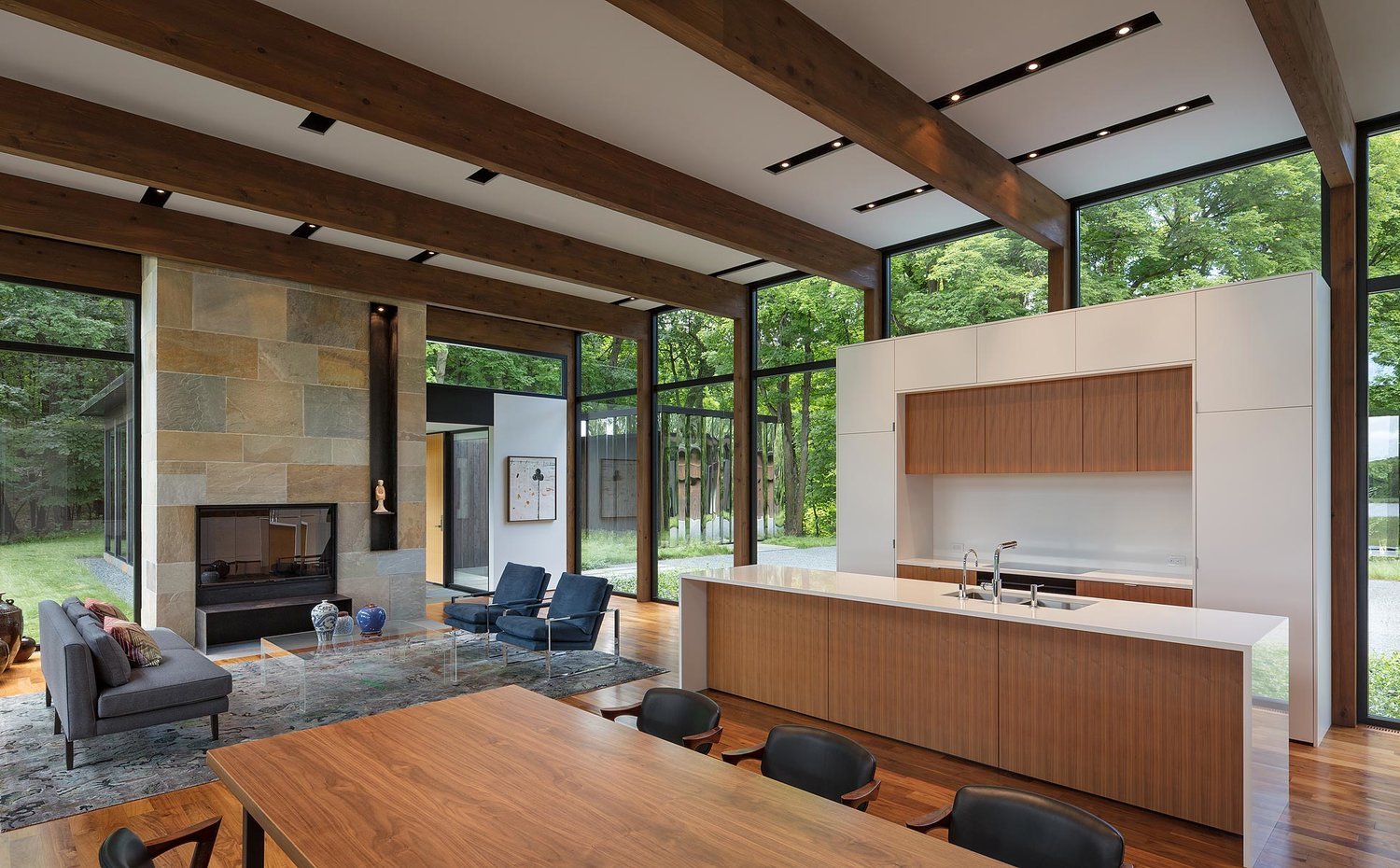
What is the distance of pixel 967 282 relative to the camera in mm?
6809

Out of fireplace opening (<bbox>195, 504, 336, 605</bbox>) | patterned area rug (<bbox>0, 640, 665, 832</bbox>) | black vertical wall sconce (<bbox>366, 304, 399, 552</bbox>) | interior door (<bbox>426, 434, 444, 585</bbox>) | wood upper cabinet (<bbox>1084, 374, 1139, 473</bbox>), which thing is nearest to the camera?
patterned area rug (<bbox>0, 640, 665, 832</bbox>)

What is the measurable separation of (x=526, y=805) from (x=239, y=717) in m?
3.96

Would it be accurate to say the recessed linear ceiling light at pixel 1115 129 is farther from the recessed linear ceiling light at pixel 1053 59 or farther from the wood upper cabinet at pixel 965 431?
the wood upper cabinet at pixel 965 431

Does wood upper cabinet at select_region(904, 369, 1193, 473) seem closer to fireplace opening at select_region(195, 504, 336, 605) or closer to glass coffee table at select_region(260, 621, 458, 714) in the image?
glass coffee table at select_region(260, 621, 458, 714)

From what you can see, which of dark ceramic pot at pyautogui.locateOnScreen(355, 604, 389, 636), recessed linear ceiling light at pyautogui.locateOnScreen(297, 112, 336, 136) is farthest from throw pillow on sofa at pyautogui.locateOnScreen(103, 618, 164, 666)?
recessed linear ceiling light at pyautogui.locateOnScreen(297, 112, 336, 136)

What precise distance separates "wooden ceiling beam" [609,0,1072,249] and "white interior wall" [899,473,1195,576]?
6.44 feet

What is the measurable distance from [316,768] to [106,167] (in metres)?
3.92

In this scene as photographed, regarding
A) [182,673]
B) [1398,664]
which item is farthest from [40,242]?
[1398,664]

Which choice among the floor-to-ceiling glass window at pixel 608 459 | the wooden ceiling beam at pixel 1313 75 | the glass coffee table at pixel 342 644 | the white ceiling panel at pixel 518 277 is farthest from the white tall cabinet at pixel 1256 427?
the floor-to-ceiling glass window at pixel 608 459

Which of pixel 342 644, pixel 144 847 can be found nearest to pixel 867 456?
pixel 342 644

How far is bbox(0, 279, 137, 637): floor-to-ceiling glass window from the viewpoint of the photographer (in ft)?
21.6

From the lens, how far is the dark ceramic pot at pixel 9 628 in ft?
20.1

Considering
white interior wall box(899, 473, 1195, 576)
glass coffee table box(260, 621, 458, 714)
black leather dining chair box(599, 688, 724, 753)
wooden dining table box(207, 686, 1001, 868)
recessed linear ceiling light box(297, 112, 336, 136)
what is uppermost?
recessed linear ceiling light box(297, 112, 336, 136)

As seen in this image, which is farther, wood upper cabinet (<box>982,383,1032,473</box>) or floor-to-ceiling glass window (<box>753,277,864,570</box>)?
floor-to-ceiling glass window (<box>753,277,864,570</box>)
